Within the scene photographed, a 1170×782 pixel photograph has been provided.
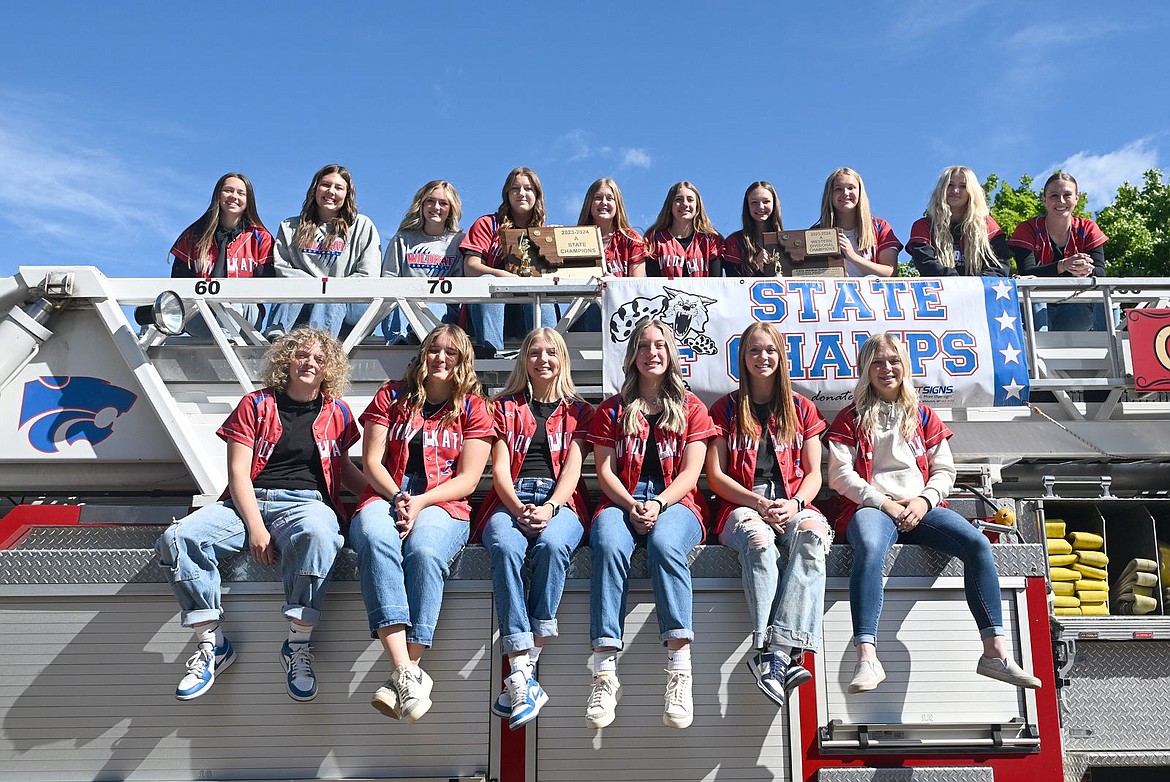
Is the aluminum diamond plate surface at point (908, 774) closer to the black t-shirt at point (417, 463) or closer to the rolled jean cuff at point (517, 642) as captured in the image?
the rolled jean cuff at point (517, 642)

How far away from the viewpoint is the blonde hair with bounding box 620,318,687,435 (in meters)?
4.32

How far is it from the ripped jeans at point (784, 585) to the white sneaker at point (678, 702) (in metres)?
0.32

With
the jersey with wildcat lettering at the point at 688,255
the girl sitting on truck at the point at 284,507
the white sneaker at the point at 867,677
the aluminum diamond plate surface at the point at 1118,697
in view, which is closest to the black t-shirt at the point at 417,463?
the girl sitting on truck at the point at 284,507

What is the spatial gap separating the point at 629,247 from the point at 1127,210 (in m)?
17.7

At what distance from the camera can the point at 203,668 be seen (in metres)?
3.66

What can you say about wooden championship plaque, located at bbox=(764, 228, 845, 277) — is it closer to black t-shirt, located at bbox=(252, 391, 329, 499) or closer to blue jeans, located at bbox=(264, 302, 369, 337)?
blue jeans, located at bbox=(264, 302, 369, 337)

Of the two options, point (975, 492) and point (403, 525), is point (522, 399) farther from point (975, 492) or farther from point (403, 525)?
point (975, 492)

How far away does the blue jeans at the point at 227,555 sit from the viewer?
373 centimetres

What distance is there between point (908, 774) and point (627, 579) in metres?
1.34

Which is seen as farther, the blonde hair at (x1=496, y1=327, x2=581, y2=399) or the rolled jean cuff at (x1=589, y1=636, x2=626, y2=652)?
the blonde hair at (x1=496, y1=327, x2=581, y2=399)

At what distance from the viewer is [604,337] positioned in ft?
16.6

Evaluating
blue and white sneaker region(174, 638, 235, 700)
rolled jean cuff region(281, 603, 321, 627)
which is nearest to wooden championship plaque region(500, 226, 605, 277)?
rolled jean cuff region(281, 603, 321, 627)

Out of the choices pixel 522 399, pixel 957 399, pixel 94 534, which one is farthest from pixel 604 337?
pixel 94 534

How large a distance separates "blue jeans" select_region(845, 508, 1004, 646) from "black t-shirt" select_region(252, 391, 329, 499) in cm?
229
